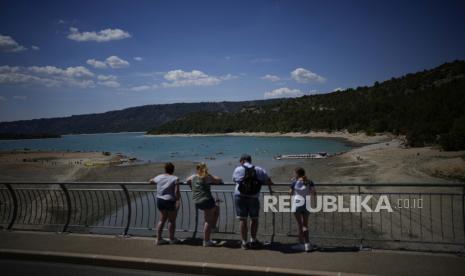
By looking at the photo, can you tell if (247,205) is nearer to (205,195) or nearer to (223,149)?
(205,195)

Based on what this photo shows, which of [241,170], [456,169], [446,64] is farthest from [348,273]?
[446,64]

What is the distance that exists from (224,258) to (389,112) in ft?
374

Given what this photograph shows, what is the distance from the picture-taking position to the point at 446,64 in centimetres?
13662

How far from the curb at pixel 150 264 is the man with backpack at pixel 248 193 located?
1032mm

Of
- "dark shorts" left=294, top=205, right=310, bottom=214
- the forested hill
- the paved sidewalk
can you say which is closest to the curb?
the paved sidewalk

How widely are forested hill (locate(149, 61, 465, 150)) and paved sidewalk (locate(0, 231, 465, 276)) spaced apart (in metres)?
38.0

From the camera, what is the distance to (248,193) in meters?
7.25

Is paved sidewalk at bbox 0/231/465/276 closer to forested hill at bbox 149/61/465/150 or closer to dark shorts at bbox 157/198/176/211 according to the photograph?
dark shorts at bbox 157/198/176/211

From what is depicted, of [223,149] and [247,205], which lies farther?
[223,149]

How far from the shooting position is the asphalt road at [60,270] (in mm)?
6656

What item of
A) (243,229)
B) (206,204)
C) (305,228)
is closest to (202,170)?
(206,204)

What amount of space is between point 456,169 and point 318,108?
133 m

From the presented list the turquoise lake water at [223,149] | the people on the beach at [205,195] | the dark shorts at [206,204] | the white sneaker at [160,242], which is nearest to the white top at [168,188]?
the people on the beach at [205,195]

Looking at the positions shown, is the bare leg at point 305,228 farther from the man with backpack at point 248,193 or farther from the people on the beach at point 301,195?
the man with backpack at point 248,193
